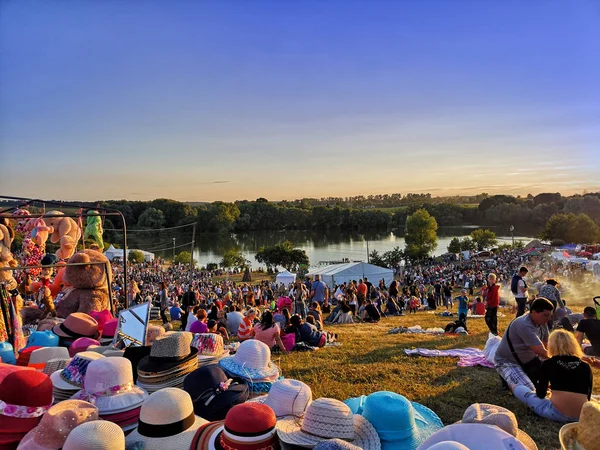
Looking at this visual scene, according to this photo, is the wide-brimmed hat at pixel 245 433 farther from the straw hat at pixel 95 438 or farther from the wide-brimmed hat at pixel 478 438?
the wide-brimmed hat at pixel 478 438

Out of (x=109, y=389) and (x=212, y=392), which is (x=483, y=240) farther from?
(x=109, y=389)

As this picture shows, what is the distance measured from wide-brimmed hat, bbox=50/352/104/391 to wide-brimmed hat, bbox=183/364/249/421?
2.12 feet

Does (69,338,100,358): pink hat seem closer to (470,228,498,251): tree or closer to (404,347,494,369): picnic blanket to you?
(404,347,494,369): picnic blanket

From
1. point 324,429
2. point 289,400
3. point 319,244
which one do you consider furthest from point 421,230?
point 324,429

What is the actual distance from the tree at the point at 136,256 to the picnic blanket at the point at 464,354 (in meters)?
36.2

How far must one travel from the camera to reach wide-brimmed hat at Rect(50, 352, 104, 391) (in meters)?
2.68

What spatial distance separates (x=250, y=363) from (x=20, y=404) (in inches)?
64.7

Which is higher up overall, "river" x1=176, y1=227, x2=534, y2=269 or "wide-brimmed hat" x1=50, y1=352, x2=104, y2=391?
"wide-brimmed hat" x1=50, y1=352, x2=104, y2=391

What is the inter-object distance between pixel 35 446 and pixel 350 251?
6993 centimetres

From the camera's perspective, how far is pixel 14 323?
4.20 meters

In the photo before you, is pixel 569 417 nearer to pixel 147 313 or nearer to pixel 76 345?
pixel 147 313

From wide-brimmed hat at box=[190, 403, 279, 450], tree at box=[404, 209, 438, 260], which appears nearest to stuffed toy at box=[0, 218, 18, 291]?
wide-brimmed hat at box=[190, 403, 279, 450]

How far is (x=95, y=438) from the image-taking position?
1.76 m

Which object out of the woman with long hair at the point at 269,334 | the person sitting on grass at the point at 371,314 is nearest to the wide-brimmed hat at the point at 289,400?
the woman with long hair at the point at 269,334
